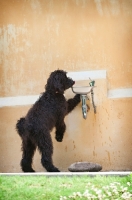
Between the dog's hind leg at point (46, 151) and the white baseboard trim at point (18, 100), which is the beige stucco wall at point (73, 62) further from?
the dog's hind leg at point (46, 151)

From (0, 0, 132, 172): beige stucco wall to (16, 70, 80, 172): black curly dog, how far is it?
56 centimetres

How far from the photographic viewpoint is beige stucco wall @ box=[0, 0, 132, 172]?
5566 mm

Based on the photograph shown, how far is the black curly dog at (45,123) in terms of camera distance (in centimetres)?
484

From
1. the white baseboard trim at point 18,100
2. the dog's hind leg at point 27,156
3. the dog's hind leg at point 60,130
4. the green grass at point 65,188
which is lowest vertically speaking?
the green grass at point 65,188

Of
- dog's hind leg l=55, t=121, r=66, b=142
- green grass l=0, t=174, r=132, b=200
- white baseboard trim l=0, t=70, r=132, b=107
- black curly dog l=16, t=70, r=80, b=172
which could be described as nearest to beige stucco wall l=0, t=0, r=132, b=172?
white baseboard trim l=0, t=70, r=132, b=107

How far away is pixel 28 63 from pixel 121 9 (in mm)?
1586

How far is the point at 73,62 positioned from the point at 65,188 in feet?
8.58

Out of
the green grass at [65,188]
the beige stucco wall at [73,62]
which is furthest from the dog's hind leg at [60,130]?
the green grass at [65,188]

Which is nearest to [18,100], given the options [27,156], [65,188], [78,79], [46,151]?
[78,79]

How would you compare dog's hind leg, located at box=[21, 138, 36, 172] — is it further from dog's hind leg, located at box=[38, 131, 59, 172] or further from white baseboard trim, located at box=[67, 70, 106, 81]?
white baseboard trim, located at box=[67, 70, 106, 81]

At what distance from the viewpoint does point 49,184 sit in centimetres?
372

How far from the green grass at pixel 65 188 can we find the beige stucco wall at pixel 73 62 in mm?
1632

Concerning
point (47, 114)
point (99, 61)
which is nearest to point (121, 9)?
point (99, 61)

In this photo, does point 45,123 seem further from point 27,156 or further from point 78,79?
point 78,79
